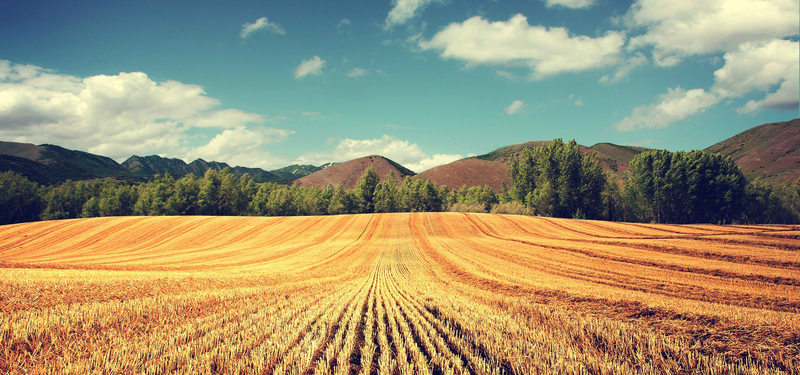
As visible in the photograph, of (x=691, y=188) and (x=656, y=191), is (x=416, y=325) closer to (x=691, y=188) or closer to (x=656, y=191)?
(x=656, y=191)

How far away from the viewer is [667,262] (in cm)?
1683

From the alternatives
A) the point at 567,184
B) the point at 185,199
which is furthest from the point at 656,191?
the point at 185,199

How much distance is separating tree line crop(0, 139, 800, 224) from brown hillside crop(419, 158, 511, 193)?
71.5 metres

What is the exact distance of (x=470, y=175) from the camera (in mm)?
181875

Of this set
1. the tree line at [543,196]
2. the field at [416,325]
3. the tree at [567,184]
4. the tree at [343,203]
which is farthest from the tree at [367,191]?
the field at [416,325]

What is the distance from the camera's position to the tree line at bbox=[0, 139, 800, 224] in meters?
67.8

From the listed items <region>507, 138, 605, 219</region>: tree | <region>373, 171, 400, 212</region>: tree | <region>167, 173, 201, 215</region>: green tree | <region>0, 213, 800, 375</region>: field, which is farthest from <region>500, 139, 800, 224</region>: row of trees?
<region>167, 173, 201, 215</region>: green tree

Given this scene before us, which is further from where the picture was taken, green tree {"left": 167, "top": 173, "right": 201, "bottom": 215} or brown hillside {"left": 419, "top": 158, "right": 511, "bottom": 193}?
brown hillside {"left": 419, "top": 158, "right": 511, "bottom": 193}

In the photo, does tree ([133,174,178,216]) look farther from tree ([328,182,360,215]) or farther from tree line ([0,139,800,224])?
tree ([328,182,360,215])

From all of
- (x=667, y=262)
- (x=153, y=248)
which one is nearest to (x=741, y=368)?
(x=667, y=262)

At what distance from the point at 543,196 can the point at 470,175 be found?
362ft

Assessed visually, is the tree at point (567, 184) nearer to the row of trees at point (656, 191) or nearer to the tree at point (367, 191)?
the row of trees at point (656, 191)

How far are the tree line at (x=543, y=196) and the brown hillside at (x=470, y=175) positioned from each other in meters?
71.5

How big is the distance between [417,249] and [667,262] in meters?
18.9
